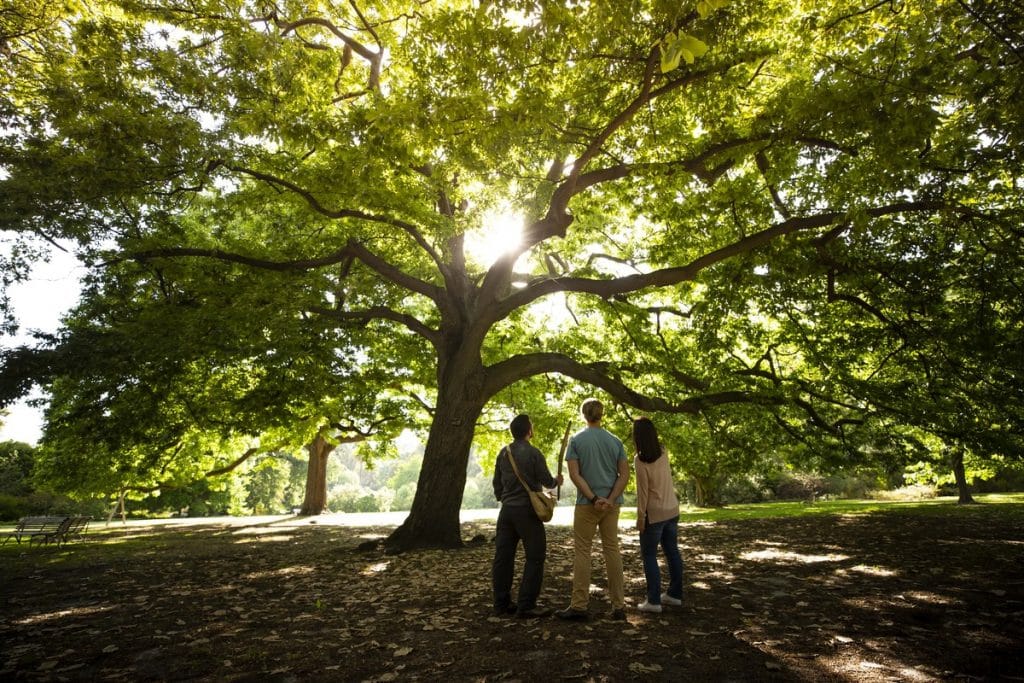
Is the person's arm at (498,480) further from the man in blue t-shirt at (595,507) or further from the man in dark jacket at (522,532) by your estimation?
the man in blue t-shirt at (595,507)

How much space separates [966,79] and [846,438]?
854 centimetres

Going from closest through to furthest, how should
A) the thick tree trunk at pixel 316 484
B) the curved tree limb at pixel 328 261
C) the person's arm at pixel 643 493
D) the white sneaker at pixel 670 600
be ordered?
the person's arm at pixel 643 493 < the white sneaker at pixel 670 600 < the curved tree limb at pixel 328 261 < the thick tree trunk at pixel 316 484

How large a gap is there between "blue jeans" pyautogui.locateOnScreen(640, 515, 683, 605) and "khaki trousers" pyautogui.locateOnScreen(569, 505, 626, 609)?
0.42m

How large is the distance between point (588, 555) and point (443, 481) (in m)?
6.41

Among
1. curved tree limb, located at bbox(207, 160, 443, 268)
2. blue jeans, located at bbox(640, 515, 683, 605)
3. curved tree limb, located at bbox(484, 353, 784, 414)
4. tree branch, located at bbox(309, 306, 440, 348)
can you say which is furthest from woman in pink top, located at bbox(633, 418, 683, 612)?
tree branch, located at bbox(309, 306, 440, 348)

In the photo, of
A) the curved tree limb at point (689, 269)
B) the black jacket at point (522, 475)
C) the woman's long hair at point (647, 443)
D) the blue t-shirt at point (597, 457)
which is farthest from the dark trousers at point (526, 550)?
the curved tree limb at point (689, 269)

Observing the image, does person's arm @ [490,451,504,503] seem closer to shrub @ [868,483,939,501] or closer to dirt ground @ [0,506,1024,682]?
dirt ground @ [0,506,1024,682]

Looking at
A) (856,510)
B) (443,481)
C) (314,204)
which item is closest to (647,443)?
(443,481)

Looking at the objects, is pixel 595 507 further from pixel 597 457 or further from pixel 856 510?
pixel 856 510

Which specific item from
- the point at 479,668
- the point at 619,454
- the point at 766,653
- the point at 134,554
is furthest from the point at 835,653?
the point at 134,554

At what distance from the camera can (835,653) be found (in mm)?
4324

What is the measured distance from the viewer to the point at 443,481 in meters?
11.4

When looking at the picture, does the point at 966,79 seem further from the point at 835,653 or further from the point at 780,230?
the point at 835,653

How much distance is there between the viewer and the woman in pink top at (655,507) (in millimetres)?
5906
